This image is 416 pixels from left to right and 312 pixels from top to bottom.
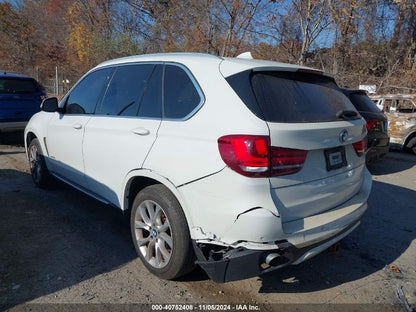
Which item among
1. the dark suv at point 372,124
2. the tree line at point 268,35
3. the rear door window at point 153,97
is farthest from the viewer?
the tree line at point 268,35

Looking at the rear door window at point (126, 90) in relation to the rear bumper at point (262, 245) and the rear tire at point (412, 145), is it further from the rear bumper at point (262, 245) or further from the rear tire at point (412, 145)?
the rear tire at point (412, 145)

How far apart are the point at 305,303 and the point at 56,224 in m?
2.91

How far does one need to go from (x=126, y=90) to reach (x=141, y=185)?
3.33 feet

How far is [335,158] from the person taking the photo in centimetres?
250

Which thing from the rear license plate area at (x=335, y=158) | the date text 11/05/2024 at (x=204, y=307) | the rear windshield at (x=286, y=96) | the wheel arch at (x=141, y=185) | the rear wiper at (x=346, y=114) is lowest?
the date text 11/05/2024 at (x=204, y=307)

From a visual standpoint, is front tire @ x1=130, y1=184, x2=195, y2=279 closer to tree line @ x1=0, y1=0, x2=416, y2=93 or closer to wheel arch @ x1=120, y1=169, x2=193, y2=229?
wheel arch @ x1=120, y1=169, x2=193, y2=229

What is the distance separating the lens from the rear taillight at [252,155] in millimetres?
2055

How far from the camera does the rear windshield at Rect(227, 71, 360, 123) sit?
2.20m

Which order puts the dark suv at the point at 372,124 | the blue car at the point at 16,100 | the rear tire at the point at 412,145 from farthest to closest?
the rear tire at the point at 412,145 → the blue car at the point at 16,100 → the dark suv at the point at 372,124

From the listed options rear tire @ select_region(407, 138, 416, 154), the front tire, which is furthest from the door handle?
rear tire @ select_region(407, 138, 416, 154)

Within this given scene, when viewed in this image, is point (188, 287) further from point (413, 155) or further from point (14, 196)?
point (413, 155)

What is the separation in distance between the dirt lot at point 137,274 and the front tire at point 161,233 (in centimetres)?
18

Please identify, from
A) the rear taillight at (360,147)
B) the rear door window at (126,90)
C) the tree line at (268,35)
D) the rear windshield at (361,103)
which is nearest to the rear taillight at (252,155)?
the rear taillight at (360,147)

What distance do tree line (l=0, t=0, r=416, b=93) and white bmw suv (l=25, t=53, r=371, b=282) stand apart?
10.8m
